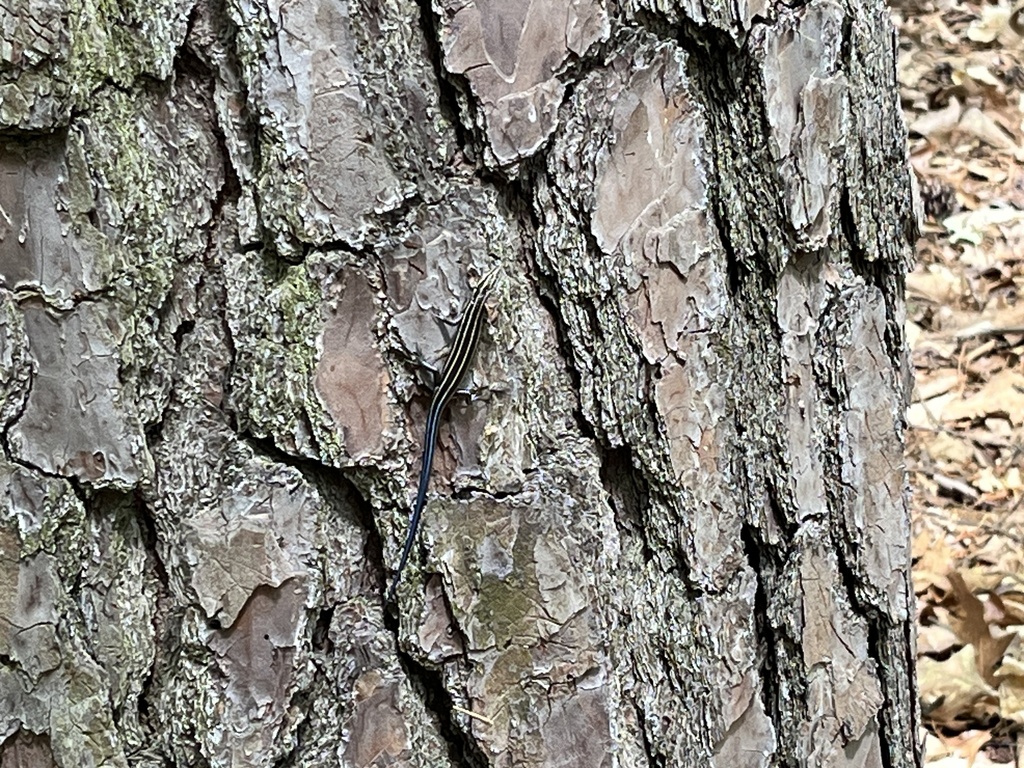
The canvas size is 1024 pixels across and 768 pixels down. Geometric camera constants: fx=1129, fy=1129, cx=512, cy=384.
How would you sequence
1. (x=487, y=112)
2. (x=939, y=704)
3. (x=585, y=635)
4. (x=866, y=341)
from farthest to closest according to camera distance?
(x=939, y=704) < (x=866, y=341) < (x=585, y=635) < (x=487, y=112)

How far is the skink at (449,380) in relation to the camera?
3.88 ft

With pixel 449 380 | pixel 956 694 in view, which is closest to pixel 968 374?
pixel 956 694

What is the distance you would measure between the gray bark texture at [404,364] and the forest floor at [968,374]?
84cm

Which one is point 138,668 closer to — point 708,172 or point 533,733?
point 533,733

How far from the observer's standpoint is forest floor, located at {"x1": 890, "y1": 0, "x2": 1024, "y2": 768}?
2496 millimetres

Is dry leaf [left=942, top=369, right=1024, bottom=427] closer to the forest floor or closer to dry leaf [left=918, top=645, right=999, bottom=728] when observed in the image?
the forest floor

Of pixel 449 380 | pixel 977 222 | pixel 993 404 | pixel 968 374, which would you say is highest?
pixel 977 222

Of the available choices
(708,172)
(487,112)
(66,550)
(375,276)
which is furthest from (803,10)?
(66,550)

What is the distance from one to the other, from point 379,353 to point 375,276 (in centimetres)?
8

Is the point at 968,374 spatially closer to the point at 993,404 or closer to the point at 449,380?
the point at 993,404

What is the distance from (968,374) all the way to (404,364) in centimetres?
286

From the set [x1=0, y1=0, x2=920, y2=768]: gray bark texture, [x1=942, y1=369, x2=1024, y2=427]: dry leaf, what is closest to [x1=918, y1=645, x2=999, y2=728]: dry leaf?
[x1=942, y1=369, x2=1024, y2=427]: dry leaf

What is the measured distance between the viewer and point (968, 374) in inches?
142

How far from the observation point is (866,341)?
1.44 meters
